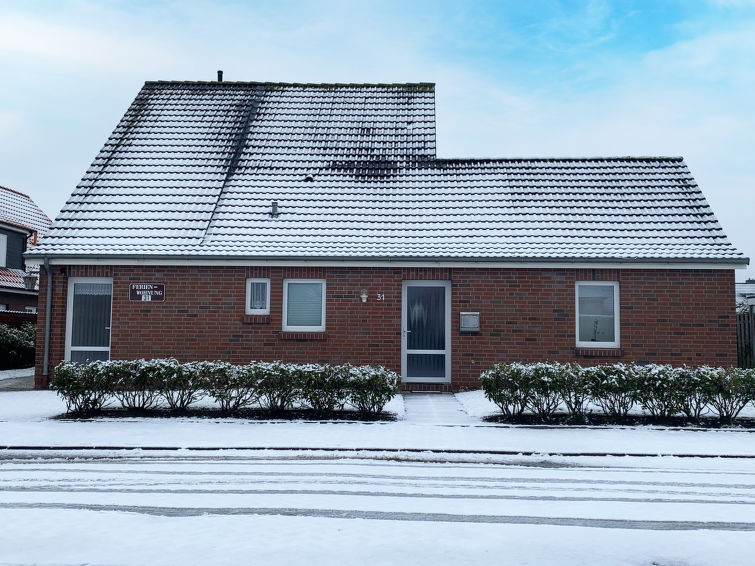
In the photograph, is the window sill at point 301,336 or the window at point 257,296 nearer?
the window sill at point 301,336

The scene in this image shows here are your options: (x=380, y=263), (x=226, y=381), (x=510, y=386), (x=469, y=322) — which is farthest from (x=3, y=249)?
(x=510, y=386)

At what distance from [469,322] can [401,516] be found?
7746 millimetres

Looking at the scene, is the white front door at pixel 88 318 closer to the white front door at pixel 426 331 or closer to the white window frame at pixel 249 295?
the white window frame at pixel 249 295

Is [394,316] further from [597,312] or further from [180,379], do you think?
[180,379]

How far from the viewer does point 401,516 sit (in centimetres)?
529

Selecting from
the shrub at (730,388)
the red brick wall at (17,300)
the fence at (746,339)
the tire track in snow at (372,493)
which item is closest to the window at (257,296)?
the tire track in snow at (372,493)

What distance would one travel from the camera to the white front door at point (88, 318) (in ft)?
42.9

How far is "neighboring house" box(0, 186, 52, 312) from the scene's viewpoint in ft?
72.0

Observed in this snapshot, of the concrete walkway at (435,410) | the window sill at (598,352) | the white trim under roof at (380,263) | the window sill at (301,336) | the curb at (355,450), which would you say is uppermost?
the white trim under roof at (380,263)

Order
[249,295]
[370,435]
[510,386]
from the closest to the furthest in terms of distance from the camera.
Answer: [370,435] → [510,386] → [249,295]

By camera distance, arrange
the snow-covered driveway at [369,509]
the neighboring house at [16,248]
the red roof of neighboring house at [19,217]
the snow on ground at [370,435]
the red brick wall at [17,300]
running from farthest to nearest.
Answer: the red roof of neighboring house at [19,217]
the red brick wall at [17,300]
the neighboring house at [16,248]
the snow on ground at [370,435]
the snow-covered driveway at [369,509]

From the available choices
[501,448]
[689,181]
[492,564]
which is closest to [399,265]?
[501,448]

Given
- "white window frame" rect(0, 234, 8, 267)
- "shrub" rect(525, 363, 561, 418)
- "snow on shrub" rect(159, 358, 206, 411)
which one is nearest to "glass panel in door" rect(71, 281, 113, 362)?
"snow on shrub" rect(159, 358, 206, 411)

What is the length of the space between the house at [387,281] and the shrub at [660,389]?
2.98m
